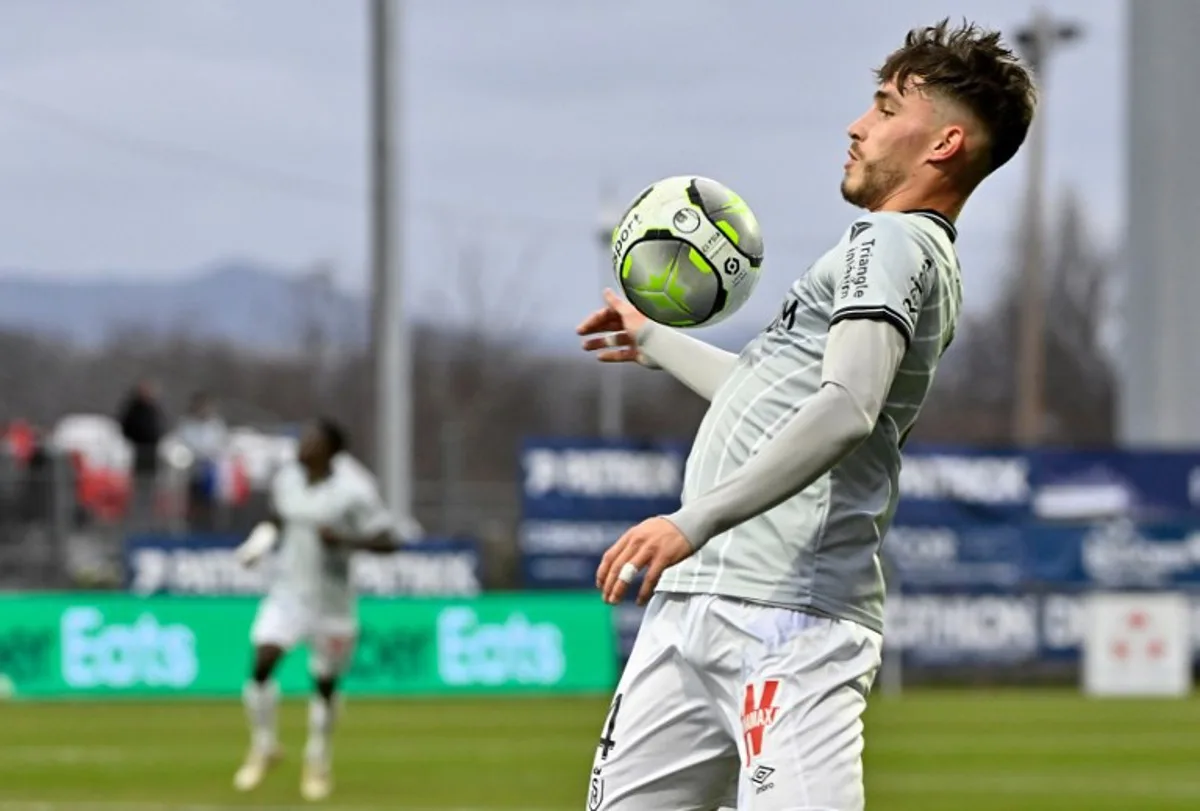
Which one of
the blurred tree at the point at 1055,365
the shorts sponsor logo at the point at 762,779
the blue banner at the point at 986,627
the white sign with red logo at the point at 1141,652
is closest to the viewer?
the shorts sponsor logo at the point at 762,779

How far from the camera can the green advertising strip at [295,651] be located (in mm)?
24172

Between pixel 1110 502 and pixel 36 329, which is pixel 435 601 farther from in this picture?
pixel 36 329

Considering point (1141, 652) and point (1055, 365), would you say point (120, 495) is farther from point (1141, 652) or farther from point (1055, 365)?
point (1055, 365)

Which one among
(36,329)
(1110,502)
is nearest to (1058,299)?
(36,329)

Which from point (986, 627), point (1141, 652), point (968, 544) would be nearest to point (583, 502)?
point (968, 544)

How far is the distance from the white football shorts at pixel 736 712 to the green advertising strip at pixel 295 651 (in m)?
19.2

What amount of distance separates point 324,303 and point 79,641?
4810cm

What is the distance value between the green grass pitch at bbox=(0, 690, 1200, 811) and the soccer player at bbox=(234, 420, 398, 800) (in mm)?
790

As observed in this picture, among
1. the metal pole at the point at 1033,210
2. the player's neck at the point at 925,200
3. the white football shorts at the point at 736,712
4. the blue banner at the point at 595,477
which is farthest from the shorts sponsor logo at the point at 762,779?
the metal pole at the point at 1033,210

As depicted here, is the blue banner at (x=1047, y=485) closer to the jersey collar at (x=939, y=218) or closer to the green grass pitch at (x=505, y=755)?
the green grass pitch at (x=505, y=755)

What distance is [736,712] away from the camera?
17.4ft

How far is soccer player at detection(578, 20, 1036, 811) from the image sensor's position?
5.17 m

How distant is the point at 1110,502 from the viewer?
27938 mm

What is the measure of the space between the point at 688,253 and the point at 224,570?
822 inches
